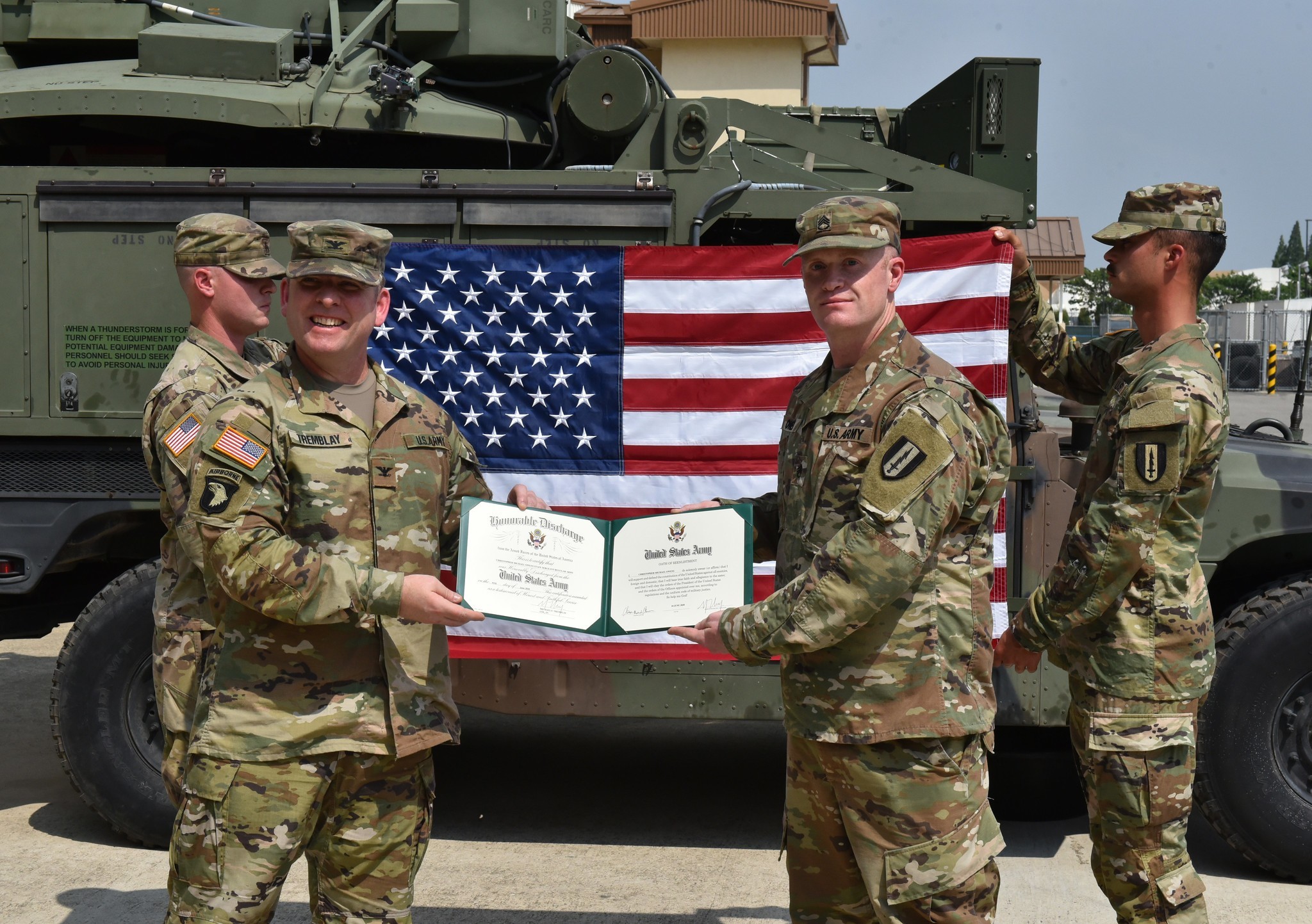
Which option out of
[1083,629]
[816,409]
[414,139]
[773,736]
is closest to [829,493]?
[816,409]

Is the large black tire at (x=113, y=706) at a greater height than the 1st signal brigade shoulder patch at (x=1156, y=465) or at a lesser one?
lesser

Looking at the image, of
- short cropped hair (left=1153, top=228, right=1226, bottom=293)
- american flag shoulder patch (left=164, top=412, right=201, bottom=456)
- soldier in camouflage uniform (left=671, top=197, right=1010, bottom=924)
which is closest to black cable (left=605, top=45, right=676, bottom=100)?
short cropped hair (left=1153, top=228, right=1226, bottom=293)

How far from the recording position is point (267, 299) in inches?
145

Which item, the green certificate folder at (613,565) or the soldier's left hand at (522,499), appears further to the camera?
the soldier's left hand at (522,499)

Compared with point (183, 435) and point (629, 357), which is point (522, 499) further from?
point (629, 357)

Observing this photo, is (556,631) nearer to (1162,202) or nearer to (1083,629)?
(1083,629)

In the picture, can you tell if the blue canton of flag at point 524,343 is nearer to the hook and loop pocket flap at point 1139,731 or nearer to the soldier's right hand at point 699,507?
the soldier's right hand at point 699,507

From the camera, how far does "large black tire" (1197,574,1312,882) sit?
420cm

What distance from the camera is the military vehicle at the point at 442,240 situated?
14.0ft

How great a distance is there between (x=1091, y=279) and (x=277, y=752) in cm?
5645

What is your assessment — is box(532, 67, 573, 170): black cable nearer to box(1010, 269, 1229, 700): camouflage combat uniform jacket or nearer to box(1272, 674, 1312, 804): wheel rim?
box(1010, 269, 1229, 700): camouflage combat uniform jacket

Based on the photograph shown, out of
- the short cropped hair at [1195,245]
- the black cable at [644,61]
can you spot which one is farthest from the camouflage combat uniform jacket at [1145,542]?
the black cable at [644,61]

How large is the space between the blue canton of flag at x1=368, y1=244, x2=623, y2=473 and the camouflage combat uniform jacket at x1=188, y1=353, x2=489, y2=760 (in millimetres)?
1558

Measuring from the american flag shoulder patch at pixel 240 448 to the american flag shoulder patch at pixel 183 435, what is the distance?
0.47 meters
